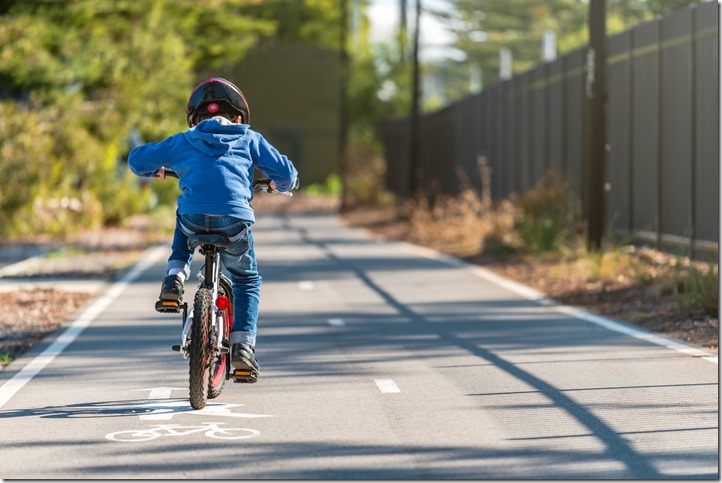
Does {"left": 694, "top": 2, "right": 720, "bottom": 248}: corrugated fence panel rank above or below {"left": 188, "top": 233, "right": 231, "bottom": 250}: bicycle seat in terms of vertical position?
above

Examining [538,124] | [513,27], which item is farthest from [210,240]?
[513,27]

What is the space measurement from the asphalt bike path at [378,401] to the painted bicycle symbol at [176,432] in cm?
2

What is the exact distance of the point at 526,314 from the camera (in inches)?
562

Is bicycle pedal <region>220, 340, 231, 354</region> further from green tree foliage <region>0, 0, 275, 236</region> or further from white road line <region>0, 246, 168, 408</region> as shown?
green tree foliage <region>0, 0, 275, 236</region>

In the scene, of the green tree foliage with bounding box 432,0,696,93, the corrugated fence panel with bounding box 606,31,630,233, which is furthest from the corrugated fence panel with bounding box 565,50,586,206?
the green tree foliage with bounding box 432,0,696,93

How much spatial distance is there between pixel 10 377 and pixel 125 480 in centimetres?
369

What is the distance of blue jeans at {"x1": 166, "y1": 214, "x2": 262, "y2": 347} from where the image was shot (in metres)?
8.41

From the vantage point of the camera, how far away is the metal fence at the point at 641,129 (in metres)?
16.7

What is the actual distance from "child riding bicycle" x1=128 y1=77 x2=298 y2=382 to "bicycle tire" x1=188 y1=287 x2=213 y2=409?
20 cm

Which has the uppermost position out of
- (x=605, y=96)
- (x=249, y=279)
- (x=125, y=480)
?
(x=605, y=96)

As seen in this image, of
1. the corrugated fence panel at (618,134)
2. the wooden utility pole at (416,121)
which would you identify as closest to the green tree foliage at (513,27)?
the wooden utility pole at (416,121)

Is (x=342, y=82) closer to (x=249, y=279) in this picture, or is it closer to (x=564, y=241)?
(x=564, y=241)

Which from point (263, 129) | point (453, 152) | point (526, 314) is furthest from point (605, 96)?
point (263, 129)

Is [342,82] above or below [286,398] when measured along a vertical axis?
above
